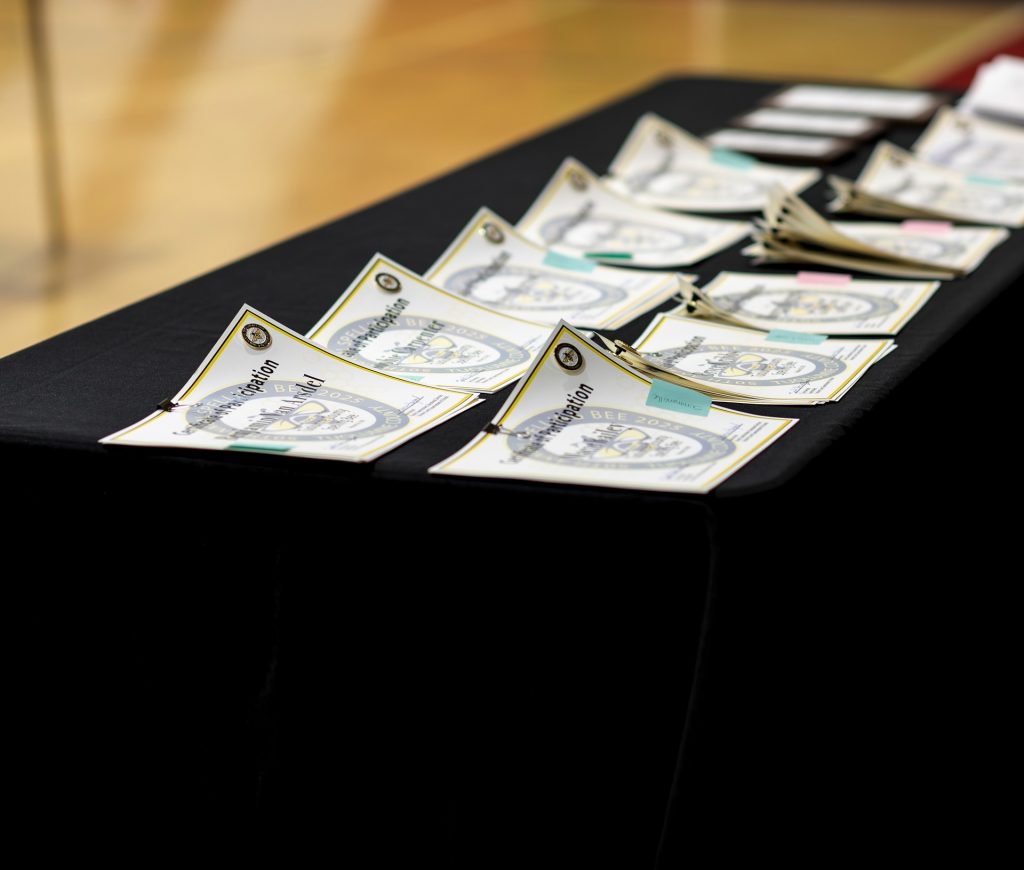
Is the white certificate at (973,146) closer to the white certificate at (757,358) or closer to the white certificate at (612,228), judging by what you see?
the white certificate at (612,228)

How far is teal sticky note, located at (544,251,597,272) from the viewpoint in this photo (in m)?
2.04

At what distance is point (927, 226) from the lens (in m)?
2.22

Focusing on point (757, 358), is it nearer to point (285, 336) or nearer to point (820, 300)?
point (820, 300)

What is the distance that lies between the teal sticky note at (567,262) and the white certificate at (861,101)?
1098mm

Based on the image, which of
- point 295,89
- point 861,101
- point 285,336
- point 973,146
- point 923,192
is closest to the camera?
point 285,336

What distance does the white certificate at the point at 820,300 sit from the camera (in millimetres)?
1814

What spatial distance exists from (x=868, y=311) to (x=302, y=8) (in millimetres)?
7689

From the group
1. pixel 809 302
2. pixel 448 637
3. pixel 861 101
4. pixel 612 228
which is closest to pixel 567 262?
pixel 612 228

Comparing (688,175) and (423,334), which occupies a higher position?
(688,175)

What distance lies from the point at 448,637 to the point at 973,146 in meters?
1.69

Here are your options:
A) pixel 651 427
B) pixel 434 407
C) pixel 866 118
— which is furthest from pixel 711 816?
pixel 866 118

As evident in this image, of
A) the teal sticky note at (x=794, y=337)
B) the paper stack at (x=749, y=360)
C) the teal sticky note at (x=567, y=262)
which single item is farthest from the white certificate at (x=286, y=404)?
the teal sticky note at (x=567, y=262)

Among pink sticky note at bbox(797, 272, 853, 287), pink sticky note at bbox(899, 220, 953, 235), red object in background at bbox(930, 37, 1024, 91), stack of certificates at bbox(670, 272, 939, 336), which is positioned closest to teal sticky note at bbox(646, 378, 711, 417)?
stack of certificates at bbox(670, 272, 939, 336)

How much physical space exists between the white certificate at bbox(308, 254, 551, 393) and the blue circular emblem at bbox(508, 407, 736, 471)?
16 centimetres
